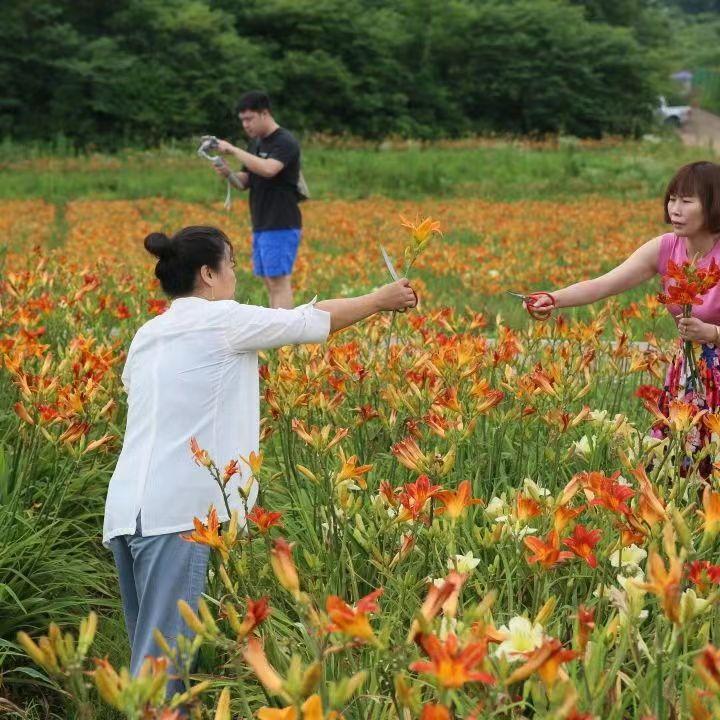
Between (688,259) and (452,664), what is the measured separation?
6.96ft

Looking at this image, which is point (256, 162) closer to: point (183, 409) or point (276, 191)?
point (276, 191)

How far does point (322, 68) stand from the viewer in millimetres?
31109

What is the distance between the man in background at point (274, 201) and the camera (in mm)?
5918

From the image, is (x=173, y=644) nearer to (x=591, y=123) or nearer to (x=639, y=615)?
(x=639, y=615)

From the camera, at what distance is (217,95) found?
95.9 feet

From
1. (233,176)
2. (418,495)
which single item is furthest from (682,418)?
(233,176)

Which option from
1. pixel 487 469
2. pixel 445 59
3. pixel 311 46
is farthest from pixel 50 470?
pixel 445 59

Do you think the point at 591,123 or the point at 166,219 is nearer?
the point at 166,219

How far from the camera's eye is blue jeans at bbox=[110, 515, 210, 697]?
206 cm

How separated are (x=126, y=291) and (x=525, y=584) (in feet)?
11.0

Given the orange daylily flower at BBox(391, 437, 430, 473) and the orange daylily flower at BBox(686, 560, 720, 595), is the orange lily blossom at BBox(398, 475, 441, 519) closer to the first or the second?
the orange daylily flower at BBox(391, 437, 430, 473)

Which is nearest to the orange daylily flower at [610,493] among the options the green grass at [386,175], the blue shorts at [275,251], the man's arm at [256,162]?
the man's arm at [256,162]

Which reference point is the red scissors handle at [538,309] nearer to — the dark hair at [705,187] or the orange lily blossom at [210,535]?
the dark hair at [705,187]

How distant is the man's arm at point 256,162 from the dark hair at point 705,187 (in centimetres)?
326
